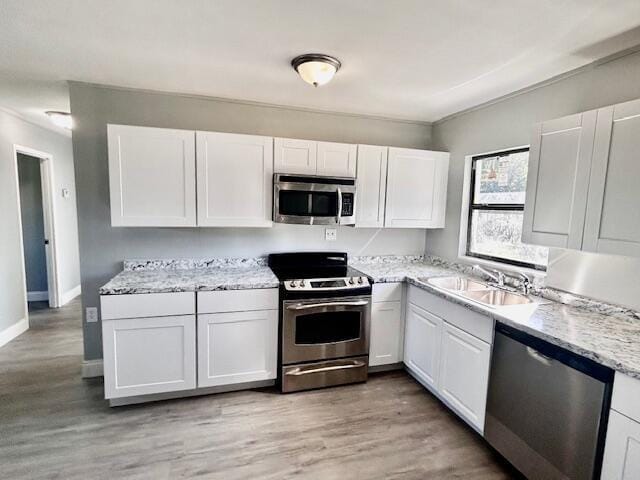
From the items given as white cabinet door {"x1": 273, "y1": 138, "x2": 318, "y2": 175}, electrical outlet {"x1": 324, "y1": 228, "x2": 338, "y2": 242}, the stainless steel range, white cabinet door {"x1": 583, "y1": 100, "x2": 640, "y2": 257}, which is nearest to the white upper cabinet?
white cabinet door {"x1": 273, "y1": 138, "x2": 318, "y2": 175}

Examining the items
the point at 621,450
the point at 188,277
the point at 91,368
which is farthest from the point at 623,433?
the point at 91,368

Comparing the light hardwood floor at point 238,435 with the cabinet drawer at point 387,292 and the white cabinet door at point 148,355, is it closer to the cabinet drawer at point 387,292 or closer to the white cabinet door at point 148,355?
the white cabinet door at point 148,355

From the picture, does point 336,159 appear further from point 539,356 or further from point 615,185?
point 539,356

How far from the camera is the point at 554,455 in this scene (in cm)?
165

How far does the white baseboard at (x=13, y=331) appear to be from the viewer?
11.1 feet

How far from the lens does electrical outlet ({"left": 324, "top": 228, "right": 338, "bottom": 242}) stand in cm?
334

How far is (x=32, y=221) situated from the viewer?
4680mm

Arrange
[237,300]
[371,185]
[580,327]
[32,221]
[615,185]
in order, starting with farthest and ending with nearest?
[32,221]
[371,185]
[237,300]
[580,327]
[615,185]

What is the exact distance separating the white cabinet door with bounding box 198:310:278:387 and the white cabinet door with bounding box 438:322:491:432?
128 centimetres

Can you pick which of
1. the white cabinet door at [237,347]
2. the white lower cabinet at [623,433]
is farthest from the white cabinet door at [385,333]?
the white lower cabinet at [623,433]

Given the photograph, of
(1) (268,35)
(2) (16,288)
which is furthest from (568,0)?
(2) (16,288)

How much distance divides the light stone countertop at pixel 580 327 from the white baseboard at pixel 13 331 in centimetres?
414

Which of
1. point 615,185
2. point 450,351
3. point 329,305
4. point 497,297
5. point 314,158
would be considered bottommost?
point 450,351

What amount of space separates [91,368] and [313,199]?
2.35 m
